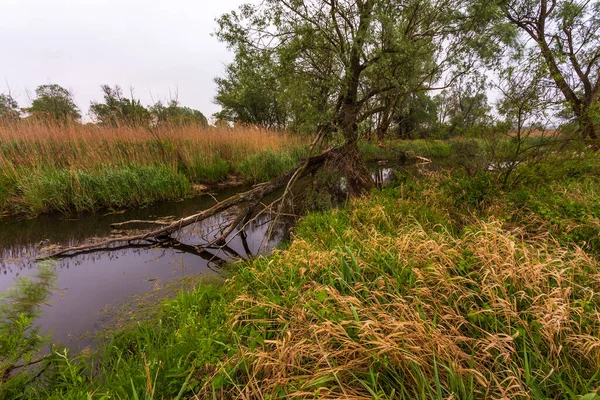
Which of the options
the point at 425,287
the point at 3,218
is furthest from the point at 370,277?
the point at 3,218

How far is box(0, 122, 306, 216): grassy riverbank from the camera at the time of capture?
5832 mm

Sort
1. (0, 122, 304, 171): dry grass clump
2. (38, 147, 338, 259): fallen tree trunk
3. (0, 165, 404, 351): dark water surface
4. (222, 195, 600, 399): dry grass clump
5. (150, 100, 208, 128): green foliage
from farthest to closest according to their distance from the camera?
1. (150, 100, 208, 128): green foliage
2. (0, 122, 304, 171): dry grass clump
3. (38, 147, 338, 259): fallen tree trunk
4. (0, 165, 404, 351): dark water surface
5. (222, 195, 600, 399): dry grass clump

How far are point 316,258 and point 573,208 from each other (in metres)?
3.19

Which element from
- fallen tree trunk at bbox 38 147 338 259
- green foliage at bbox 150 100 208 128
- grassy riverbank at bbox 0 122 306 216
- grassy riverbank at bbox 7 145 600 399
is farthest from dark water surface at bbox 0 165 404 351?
green foliage at bbox 150 100 208 128

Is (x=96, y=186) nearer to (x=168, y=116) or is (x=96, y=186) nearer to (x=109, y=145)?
(x=109, y=145)

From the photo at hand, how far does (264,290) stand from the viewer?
8.00ft

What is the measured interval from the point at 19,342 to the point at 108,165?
5893mm

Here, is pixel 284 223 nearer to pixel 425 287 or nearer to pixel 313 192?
pixel 313 192

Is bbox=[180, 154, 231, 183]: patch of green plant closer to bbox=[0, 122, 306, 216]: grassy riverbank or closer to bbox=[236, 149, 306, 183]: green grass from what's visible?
bbox=[0, 122, 306, 216]: grassy riverbank

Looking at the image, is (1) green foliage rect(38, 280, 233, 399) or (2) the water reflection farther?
(2) the water reflection

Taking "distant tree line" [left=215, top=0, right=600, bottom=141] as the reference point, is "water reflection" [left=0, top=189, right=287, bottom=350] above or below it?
below

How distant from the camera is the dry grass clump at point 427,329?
1.28 m

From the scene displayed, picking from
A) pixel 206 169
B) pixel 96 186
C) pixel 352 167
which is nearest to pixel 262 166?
pixel 206 169

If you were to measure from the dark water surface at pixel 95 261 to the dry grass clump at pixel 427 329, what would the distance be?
191 centimetres
